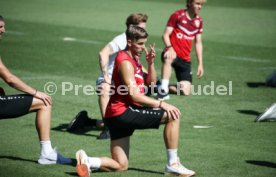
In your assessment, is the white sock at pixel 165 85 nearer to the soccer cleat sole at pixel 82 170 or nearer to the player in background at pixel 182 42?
the player in background at pixel 182 42

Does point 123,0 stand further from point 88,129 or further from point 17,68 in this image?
point 88,129

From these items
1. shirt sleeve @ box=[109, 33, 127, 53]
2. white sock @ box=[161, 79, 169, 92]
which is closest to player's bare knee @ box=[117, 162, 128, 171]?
shirt sleeve @ box=[109, 33, 127, 53]

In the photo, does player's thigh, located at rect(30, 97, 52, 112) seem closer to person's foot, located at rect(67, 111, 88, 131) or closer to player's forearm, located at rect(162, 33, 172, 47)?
person's foot, located at rect(67, 111, 88, 131)

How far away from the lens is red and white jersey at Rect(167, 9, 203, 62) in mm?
17547

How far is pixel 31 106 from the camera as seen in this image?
1076 cm

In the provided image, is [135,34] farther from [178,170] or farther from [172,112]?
[178,170]

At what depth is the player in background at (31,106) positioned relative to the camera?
10695mm

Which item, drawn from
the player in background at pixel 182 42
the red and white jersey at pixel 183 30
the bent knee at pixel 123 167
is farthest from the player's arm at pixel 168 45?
the bent knee at pixel 123 167

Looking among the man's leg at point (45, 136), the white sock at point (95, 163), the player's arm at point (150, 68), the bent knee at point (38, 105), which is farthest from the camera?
the man's leg at point (45, 136)

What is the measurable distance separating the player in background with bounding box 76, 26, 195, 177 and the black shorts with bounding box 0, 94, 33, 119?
3.75 ft

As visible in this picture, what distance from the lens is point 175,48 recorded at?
1791 cm

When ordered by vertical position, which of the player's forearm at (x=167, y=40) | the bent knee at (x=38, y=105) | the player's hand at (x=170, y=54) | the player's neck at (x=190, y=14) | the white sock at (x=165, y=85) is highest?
the player's neck at (x=190, y=14)

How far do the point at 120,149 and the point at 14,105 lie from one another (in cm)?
167

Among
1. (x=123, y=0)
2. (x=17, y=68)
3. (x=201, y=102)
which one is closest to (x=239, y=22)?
(x=123, y=0)
